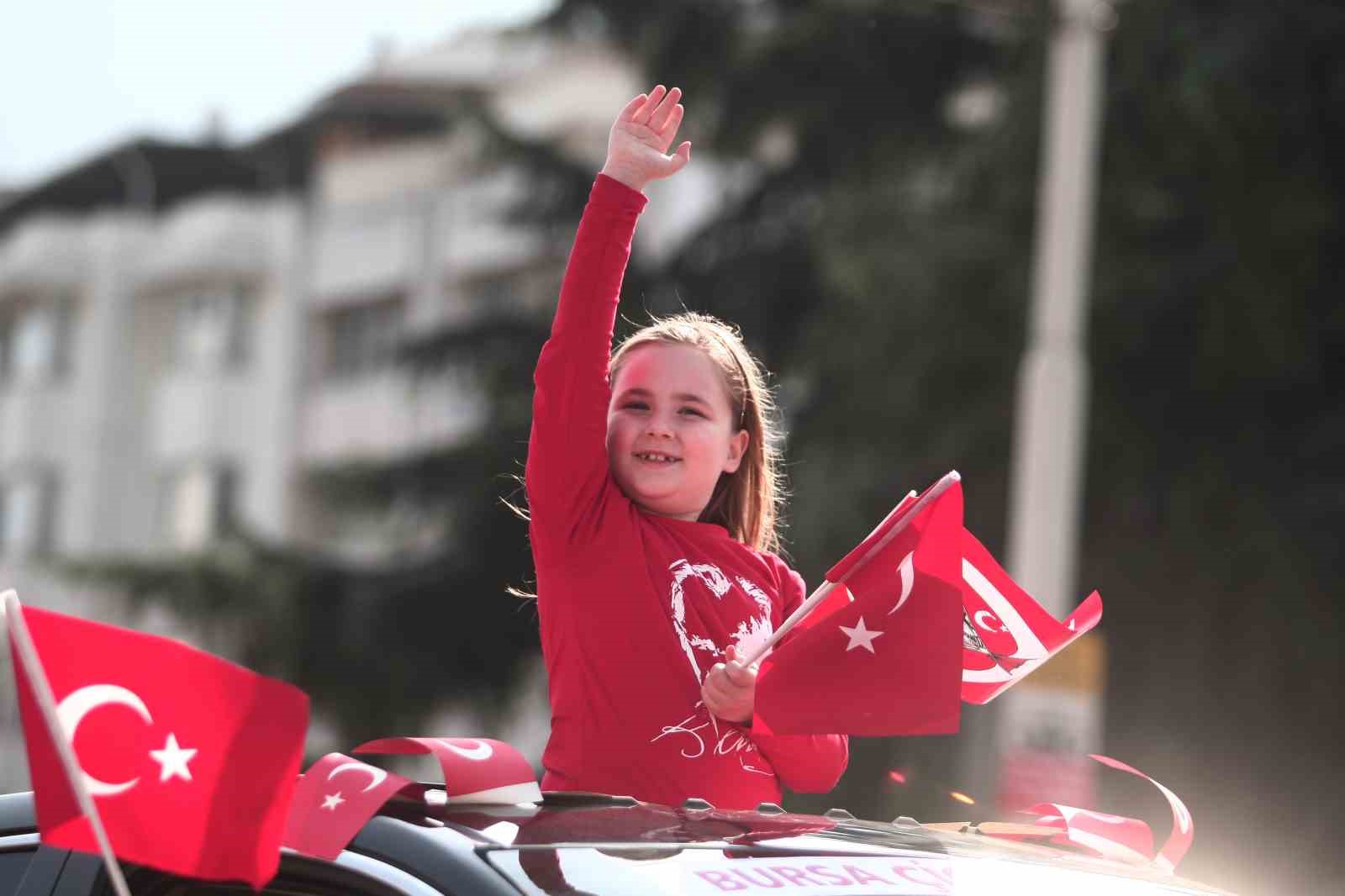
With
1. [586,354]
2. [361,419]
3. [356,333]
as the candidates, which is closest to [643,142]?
[586,354]

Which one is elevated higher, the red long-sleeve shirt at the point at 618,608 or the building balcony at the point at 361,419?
the building balcony at the point at 361,419

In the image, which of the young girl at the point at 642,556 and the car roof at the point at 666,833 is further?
the young girl at the point at 642,556

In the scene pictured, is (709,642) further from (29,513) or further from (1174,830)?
(29,513)

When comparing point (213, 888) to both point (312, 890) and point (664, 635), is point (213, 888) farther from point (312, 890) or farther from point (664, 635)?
point (664, 635)

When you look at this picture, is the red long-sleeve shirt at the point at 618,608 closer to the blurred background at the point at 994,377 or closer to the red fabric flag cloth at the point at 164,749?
the red fabric flag cloth at the point at 164,749

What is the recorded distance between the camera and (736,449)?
3373 millimetres

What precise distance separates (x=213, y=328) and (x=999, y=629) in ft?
115

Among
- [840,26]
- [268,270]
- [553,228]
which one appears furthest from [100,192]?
[840,26]

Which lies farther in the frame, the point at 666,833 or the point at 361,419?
the point at 361,419

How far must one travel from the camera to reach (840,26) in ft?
46.3

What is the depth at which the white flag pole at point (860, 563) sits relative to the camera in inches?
106

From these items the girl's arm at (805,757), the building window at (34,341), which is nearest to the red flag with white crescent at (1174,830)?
the girl's arm at (805,757)

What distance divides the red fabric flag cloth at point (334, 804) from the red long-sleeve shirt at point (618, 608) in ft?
1.83

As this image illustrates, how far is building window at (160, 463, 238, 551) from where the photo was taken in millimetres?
36000
